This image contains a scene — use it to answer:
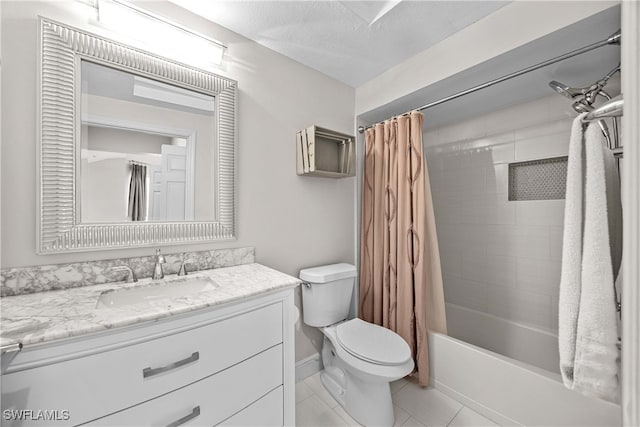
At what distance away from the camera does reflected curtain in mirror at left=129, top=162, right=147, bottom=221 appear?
3.93 ft

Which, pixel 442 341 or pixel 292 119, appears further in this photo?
pixel 292 119

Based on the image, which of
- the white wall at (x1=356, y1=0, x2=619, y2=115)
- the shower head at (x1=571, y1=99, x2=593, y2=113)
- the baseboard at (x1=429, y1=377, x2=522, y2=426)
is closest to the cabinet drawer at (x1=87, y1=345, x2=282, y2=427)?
the baseboard at (x1=429, y1=377, x2=522, y2=426)

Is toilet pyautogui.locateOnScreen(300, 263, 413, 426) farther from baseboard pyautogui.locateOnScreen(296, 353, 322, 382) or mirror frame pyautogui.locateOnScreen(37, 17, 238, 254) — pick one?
mirror frame pyautogui.locateOnScreen(37, 17, 238, 254)

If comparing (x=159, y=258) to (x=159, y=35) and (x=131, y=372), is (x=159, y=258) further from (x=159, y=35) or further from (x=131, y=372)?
(x=159, y=35)

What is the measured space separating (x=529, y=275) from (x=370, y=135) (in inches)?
66.1

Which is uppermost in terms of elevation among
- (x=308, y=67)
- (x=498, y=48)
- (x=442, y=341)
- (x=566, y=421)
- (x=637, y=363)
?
(x=308, y=67)

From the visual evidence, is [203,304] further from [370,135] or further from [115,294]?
[370,135]

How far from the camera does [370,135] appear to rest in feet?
6.64

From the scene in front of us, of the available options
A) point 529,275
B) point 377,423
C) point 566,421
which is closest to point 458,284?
point 529,275

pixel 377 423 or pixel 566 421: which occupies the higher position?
pixel 566 421

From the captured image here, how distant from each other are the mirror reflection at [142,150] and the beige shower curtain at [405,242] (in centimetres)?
119

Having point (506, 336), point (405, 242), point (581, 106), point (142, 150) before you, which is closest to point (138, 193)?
point (142, 150)

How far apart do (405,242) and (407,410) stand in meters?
1.00

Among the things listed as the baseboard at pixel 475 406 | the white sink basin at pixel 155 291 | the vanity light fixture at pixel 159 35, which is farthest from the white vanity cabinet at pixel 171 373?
the vanity light fixture at pixel 159 35
